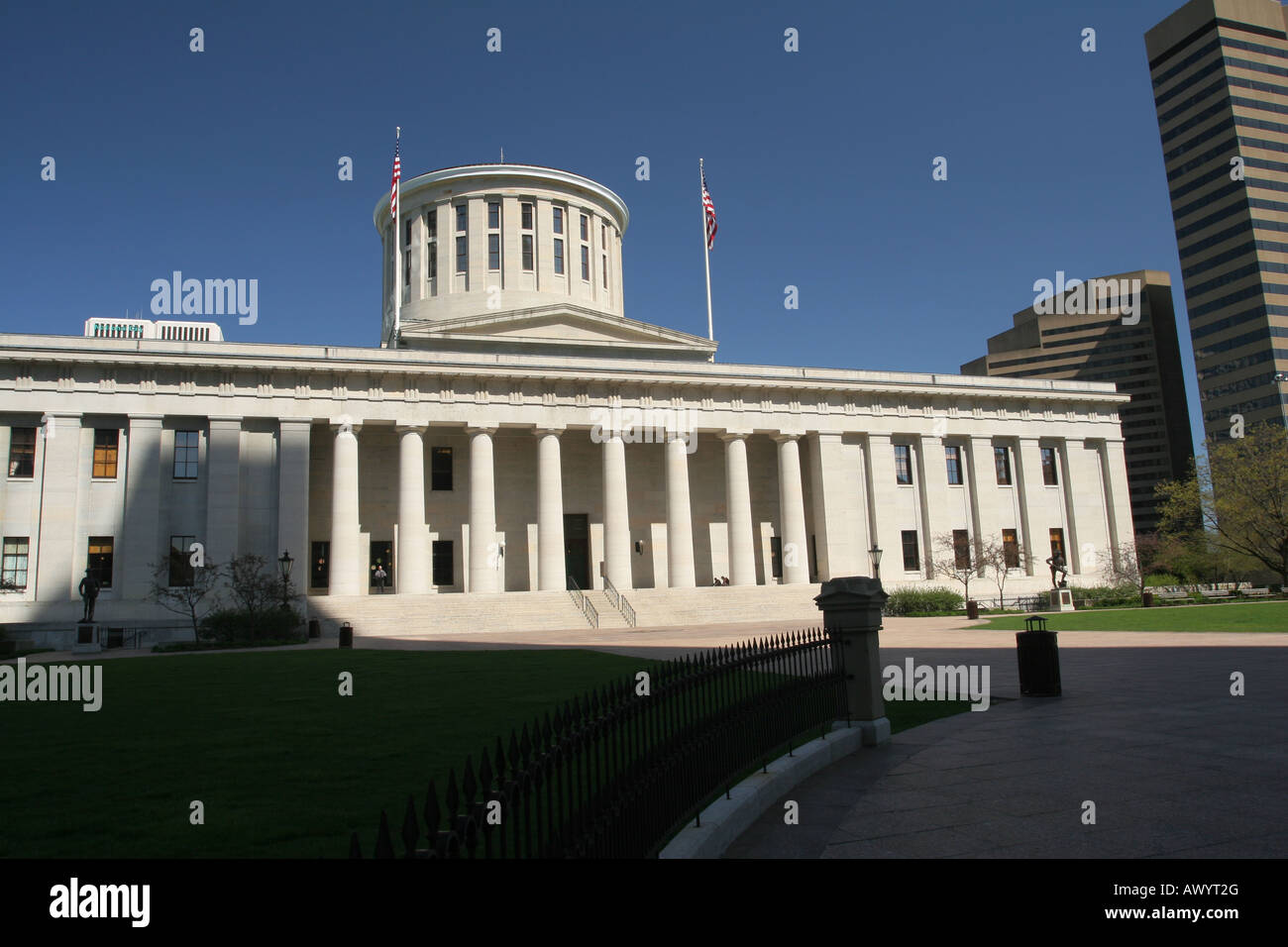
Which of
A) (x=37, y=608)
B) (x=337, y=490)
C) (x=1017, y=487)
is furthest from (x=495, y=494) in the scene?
(x=1017, y=487)

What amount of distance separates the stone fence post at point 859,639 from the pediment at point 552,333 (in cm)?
4229

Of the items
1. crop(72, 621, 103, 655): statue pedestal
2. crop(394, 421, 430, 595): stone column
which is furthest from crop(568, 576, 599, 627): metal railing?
crop(72, 621, 103, 655): statue pedestal

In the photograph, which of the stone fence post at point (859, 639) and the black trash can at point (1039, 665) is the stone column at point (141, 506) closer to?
the stone fence post at point (859, 639)

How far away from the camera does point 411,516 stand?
42.0 meters

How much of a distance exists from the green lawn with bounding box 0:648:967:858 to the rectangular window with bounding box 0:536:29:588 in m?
26.0

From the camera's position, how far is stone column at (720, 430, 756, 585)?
153 ft

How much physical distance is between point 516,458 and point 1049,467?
36.0 m

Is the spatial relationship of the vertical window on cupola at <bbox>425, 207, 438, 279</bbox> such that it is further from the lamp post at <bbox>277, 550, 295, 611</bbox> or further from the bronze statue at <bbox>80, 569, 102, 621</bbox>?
the bronze statue at <bbox>80, 569, 102, 621</bbox>

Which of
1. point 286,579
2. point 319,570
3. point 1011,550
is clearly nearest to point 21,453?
point 319,570

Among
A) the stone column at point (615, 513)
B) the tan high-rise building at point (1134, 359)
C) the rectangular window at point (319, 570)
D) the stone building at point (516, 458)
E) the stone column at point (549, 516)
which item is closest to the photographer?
the stone building at point (516, 458)

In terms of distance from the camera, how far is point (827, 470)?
50.1 metres

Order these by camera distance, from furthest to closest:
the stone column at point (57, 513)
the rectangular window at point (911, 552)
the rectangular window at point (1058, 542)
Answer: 1. the rectangular window at point (1058, 542)
2. the rectangular window at point (911, 552)
3. the stone column at point (57, 513)

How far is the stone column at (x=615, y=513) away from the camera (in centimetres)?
4453

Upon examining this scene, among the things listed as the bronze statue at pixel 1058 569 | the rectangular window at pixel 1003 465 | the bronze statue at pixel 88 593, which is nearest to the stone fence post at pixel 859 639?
the bronze statue at pixel 88 593
